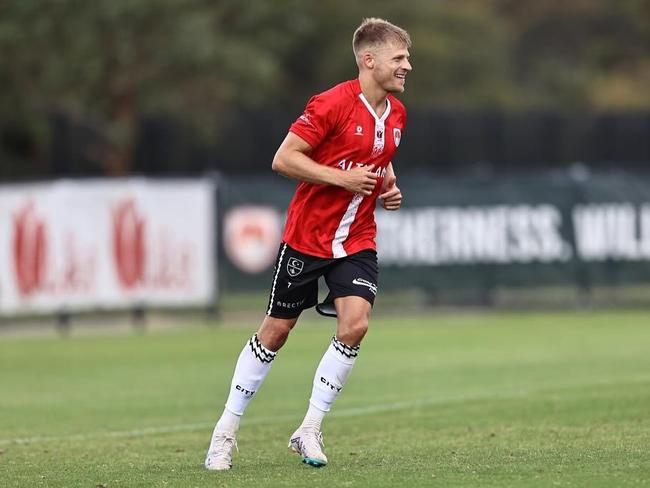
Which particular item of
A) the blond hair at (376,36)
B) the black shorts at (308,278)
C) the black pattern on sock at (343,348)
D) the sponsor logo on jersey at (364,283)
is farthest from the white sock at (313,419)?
the blond hair at (376,36)

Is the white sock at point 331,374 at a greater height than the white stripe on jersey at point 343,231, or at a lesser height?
lesser

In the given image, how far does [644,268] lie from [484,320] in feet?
10.1

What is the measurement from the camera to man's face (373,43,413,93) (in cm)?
905

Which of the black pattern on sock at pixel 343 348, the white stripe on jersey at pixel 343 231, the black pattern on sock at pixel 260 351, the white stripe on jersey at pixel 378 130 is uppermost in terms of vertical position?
the white stripe on jersey at pixel 378 130

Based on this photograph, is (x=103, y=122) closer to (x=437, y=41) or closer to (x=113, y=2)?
(x=113, y=2)

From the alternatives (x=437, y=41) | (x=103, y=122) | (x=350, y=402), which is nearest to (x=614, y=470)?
Result: (x=350, y=402)

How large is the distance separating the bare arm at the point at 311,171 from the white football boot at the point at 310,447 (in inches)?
58.7

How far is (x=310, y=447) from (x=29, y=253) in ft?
51.3

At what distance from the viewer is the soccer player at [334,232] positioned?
896cm

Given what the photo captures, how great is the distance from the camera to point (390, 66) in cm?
904

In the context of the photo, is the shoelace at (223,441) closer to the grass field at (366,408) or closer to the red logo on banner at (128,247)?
the grass field at (366,408)

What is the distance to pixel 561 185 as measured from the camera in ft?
86.6

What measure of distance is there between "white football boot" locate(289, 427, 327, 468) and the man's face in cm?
215

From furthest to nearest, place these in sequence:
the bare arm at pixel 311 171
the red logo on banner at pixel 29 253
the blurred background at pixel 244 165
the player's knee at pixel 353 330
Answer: the blurred background at pixel 244 165 → the red logo on banner at pixel 29 253 → the player's knee at pixel 353 330 → the bare arm at pixel 311 171
